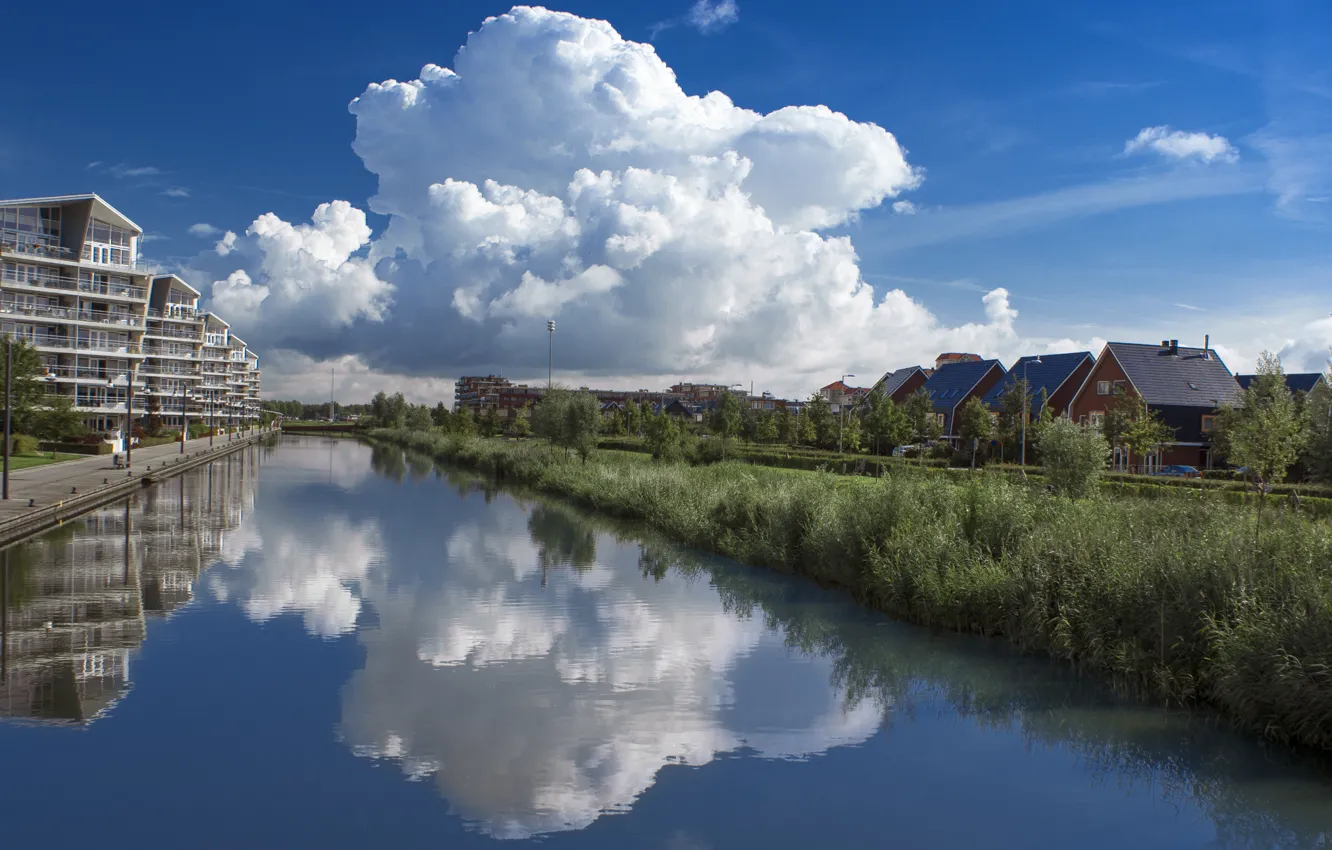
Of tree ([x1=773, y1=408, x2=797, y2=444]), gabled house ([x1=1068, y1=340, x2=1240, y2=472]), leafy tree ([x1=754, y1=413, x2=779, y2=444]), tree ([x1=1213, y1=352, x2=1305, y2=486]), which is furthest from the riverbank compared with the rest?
tree ([x1=773, y1=408, x2=797, y2=444])

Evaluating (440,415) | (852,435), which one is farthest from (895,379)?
(440,415)

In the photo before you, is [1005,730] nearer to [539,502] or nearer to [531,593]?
[531,593]

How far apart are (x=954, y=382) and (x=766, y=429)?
15747 mm

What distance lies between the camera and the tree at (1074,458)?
64.2 ft

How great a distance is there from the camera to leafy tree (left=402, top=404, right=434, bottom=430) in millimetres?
103562

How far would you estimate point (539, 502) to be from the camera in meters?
34.0

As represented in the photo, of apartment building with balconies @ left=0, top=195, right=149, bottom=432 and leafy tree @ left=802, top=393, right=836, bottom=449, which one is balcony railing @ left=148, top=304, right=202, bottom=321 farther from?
leafy tree @ left=802, top=393, right=836, bottom=449

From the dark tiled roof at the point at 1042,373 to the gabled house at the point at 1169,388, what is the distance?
396 centimetres

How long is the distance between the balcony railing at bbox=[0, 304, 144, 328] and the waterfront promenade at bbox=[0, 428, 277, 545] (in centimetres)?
1309

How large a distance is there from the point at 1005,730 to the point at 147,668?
10018 millimetres

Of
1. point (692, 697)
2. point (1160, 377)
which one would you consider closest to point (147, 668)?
point (692, 697)

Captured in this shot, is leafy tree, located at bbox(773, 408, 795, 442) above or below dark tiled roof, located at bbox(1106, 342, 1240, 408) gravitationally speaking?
below

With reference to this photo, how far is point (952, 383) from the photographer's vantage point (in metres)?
64.2

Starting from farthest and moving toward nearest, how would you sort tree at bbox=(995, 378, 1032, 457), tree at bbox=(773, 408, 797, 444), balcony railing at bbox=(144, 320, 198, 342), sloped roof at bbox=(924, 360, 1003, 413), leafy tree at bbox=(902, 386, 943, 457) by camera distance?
balcony railing at bbox=(144, 320, 198, 342) → sloped roof at bbox=(924, 360, 1003, 413) → tree at bbox=(773, 408, 797, 444) → leafy tree at bbox=(902, 386, 943, 457) → tree at bbox=(995, 378, 1032, 457)
